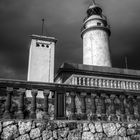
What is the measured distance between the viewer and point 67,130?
4992 mm

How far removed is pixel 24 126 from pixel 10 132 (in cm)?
34

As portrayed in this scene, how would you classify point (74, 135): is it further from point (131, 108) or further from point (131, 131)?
point (131, 108)

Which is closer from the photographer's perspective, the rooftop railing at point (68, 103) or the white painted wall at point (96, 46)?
the rooftop railing at point (68, 103)

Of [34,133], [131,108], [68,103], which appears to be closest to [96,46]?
[131,108]

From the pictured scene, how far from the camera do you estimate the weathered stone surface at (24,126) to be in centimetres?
470

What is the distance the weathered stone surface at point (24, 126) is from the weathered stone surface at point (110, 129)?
201 cm

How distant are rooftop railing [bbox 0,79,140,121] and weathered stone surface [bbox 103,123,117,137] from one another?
0.72ft

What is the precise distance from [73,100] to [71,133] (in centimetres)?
90

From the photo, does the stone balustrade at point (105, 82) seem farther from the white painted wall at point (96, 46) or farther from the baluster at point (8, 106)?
the white painted wall at point (96, 46)

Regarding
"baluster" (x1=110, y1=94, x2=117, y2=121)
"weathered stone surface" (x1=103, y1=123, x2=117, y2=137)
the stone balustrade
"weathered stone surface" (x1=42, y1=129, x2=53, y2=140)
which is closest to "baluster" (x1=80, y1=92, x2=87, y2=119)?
"weathered stone surface" (x1=103, y1=123, x2=117, y2=137)

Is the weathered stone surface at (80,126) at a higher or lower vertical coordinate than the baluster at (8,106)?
lower

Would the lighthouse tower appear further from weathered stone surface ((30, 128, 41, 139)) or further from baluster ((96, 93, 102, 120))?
weathered stone surface ((30, 128, 41, 139))

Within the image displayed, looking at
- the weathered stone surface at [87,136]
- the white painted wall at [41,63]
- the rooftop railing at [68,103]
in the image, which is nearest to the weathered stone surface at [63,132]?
the rooftop railing at [68,103]

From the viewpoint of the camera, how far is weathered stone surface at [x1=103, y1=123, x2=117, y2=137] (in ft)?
17.4
